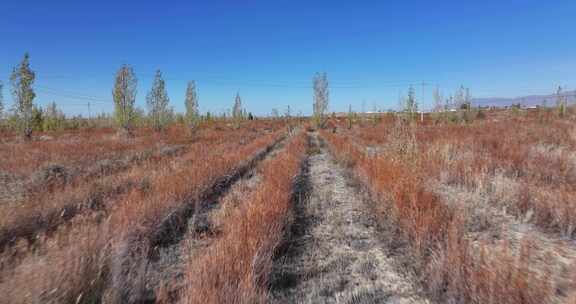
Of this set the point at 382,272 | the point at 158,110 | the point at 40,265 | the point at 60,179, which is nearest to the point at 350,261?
the point at 382,272

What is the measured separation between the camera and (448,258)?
2.22m

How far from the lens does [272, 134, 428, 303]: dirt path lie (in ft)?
7.50

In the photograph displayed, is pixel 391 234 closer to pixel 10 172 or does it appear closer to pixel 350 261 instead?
pixel 350 261

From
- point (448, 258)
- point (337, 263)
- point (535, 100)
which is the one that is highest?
point (535, 100)

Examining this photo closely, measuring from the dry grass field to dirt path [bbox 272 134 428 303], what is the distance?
16 mm

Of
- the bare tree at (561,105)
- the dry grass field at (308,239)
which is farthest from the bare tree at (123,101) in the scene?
the bare tree at (561,105)

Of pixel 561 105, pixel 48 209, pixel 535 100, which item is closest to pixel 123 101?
pixel 48 209

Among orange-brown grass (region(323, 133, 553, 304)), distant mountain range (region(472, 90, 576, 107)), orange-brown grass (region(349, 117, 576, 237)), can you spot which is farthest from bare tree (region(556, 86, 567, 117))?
orange-brown grass (region(323, 133, 553, 304))

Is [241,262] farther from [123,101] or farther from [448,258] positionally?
[123,101]

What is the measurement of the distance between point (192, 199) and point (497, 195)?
5.26 meters

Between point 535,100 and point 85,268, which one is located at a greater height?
point 535,100

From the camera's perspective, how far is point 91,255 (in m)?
2.17

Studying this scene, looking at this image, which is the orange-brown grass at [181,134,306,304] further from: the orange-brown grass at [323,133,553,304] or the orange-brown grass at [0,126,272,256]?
the orange-brown grass at [0,126,272,256]

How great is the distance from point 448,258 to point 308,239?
1.65 meters
